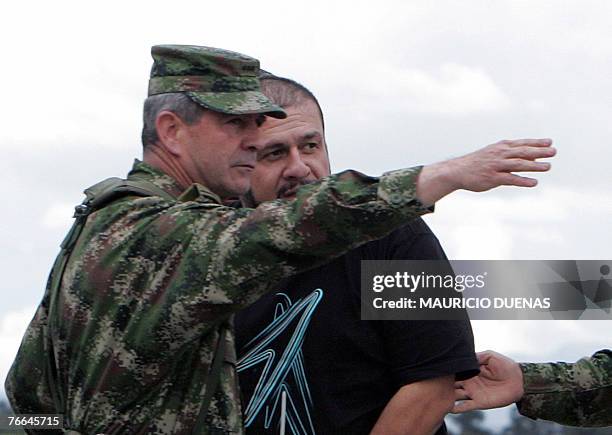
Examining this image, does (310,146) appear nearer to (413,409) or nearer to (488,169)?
(413,409)

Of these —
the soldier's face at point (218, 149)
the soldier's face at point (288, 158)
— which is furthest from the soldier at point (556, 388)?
the soldier's face at point (218, 149)

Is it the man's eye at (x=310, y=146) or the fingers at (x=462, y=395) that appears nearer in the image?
the man's eye at (x=310, y=146)

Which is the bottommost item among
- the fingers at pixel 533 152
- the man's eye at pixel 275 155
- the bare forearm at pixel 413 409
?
the bare forearm at pixel 413 409

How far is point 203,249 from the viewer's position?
420 centimetres

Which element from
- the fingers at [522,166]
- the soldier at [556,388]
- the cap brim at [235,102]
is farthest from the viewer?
the soldier at [556,388]

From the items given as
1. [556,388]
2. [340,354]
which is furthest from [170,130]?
[556,388]

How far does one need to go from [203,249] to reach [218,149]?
73 cm

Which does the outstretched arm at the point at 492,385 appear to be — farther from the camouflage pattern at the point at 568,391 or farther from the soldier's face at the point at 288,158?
the soldier's face at the point at 288,158

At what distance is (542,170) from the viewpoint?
381cm

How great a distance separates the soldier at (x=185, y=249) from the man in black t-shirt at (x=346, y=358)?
745 millimetres

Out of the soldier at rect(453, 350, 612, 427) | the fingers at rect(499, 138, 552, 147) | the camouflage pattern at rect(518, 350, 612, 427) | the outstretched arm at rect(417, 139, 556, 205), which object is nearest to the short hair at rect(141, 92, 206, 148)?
the outstretched arm at rect(417, 139, 556, 205)

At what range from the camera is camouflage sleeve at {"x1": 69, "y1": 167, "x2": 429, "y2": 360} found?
4035 millimetres

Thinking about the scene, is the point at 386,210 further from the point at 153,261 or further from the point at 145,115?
the point at 145,115

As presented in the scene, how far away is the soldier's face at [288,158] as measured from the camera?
608cm
